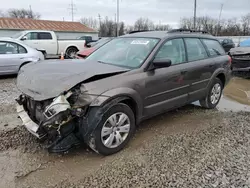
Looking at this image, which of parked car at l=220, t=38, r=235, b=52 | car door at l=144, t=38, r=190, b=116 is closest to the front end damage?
car door at l=144, t=38, r=190, b=116

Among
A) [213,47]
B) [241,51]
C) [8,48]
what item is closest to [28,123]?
[213,47]

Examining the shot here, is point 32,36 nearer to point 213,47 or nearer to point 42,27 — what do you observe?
point 213,47

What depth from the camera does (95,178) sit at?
9.27 ft

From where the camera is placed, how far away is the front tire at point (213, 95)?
5336mm

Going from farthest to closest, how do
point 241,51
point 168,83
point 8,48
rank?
point 241,51, point 8,48, point 168,83

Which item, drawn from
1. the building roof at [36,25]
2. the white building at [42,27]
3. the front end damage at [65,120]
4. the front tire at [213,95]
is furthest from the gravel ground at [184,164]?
the building roof at [36,25]

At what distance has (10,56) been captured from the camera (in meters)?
8.26

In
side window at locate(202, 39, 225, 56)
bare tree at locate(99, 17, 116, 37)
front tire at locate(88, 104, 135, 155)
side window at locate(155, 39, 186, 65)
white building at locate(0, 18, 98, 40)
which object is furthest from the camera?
bare tree at locate(99, 17, 116, 37)

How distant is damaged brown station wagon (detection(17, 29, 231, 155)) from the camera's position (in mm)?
2955

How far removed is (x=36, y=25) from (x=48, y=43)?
20869 mm

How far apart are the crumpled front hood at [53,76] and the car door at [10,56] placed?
199 inches

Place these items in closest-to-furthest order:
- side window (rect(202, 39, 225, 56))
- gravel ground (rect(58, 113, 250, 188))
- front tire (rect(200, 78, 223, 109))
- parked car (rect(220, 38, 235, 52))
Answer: gravel ground (rect(58, 113, 250, 188)) → side window (rect(202, 39, 225, 56)) → front tire (rect(200, 78, 223, 109)) → parked car (rect(220, 38, 235, 52))

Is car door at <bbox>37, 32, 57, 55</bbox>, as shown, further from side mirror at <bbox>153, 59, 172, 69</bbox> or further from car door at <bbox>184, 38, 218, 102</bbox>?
side mirror at <bbox>153, 59, 172, 69</bbox>

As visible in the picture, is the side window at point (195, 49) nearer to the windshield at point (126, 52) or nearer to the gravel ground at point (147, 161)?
the windshield at point (126, 52)
